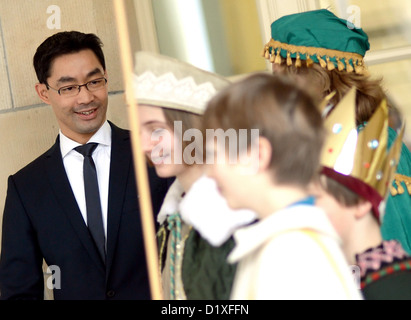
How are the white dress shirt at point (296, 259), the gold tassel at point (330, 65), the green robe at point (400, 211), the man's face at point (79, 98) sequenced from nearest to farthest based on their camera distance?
the white dress shirt at point (296, 259), the green robe at point (400, 211), the gold tassel at point (330, 65), the man's face at point (79, 98)

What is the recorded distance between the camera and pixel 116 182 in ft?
8.05

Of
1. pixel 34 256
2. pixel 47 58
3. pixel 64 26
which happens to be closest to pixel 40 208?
pixel 34 256

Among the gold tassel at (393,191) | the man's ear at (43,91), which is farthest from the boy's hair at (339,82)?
the man's ear at (43,91)

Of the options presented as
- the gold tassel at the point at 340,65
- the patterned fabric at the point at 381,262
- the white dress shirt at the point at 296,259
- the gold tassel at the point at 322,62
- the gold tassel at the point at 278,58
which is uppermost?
the gold tassel at the point at 278,58

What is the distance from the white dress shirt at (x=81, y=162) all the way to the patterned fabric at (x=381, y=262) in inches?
42.4

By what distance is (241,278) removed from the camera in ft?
4.66

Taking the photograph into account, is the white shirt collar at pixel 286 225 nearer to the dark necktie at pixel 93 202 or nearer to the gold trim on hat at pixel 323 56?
the gold trim on hat at pixel 323 56

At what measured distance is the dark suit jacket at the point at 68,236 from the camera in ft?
7.73

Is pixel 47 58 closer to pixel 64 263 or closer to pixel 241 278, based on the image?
pixel 64 263

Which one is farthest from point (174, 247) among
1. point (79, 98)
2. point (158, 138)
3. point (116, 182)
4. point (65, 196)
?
point (79, 98)

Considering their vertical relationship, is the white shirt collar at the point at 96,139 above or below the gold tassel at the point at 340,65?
below

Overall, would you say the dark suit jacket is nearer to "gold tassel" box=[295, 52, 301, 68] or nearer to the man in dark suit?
the man in dark suit
